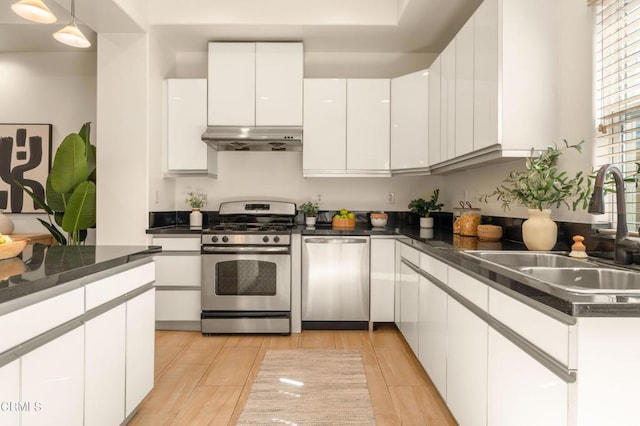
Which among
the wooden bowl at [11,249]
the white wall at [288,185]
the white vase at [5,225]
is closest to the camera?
the wooden bowl at [11,249]

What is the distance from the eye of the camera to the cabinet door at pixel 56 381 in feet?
3.97

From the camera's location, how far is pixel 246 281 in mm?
3381

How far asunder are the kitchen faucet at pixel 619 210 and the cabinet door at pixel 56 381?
1.96 meters

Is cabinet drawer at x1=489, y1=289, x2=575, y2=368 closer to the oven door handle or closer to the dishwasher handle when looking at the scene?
the dishwasher handle

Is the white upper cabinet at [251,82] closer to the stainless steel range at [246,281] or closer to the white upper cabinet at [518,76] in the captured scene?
the stainless steel range at [246,281]

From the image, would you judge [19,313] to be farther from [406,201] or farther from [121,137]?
[406,201]

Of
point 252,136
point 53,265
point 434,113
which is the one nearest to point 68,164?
point 252,136

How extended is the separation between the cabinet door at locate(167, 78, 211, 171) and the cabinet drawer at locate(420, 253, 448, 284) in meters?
2.20

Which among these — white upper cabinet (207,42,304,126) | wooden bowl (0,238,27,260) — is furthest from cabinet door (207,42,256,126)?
wooden bowl (0,238,27,260)

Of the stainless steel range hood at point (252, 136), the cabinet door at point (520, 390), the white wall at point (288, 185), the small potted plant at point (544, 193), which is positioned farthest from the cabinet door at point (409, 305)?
the stainless steel range hood at point (252, 136)

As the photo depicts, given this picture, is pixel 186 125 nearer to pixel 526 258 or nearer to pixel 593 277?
pixel 526 258

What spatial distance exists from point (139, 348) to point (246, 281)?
146cm

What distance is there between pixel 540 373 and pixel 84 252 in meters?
1.83

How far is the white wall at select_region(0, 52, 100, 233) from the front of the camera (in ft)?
13.6
